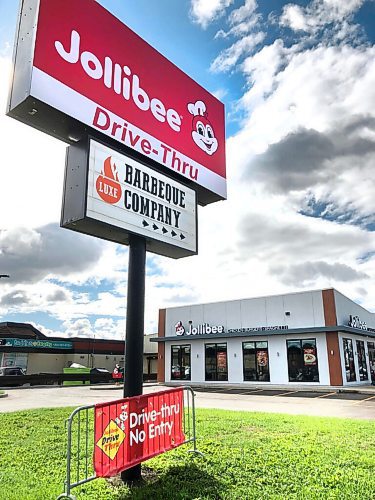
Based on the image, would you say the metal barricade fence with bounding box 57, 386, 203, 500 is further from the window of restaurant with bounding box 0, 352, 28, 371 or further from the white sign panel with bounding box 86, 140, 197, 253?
the window of restaurant with bounding box 0, 352, 28, 371

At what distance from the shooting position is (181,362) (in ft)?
103

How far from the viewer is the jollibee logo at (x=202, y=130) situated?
8.84 metres

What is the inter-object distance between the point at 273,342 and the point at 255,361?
1862 mm

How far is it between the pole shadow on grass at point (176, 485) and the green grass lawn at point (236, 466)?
0.01 metres

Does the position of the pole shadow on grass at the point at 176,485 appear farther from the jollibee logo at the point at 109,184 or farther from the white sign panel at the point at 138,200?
the jollibee logo at the point at 109,184

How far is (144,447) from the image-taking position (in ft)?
19.4

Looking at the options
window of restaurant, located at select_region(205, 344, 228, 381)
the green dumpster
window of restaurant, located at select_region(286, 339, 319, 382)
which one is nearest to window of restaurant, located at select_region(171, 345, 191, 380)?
window of restaurant, located at select_region(205, 344, 228, 381)

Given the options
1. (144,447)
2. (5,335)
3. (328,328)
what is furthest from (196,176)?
(5,335)

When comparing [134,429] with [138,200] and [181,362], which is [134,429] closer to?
[138,200]

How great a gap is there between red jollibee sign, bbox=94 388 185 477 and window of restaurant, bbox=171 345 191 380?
24.8m

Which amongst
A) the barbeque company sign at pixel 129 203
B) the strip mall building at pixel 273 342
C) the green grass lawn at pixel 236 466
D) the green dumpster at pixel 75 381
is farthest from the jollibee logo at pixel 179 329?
the barbeque company sign at pixel 129 203

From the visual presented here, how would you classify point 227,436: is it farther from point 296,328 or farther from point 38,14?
point 296,328

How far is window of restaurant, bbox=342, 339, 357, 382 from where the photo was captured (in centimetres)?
2520

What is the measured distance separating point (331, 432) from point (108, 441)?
5.83 metres
